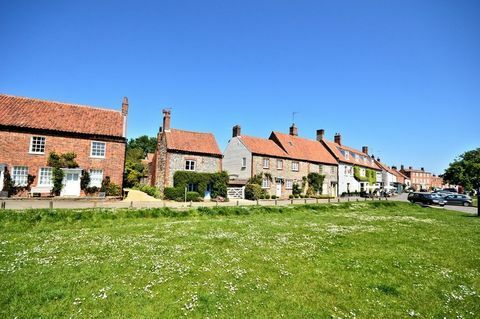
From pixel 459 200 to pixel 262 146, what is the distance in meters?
34.5

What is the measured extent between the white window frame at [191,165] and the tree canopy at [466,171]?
73.5 m

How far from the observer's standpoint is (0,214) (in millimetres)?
17172

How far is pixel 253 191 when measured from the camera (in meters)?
41.2

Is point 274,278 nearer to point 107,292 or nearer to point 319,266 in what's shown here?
point 319,266

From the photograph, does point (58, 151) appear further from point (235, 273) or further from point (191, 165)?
point (235, 273)

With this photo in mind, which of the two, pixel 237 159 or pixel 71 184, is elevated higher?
pixel 237 159

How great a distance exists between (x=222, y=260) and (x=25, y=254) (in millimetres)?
8086

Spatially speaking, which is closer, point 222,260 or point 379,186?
point 222,260

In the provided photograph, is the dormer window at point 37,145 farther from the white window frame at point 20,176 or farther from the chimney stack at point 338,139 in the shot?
the chimney stack at point 338,139

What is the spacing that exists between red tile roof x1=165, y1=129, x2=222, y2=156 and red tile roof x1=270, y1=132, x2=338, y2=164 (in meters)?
15.4

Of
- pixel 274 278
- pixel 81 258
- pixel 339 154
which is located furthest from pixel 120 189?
pixel 339 154

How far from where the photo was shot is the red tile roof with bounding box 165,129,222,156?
125 ft

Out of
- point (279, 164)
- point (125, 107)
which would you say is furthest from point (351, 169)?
point (125, 107)

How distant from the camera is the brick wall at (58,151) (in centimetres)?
2802
